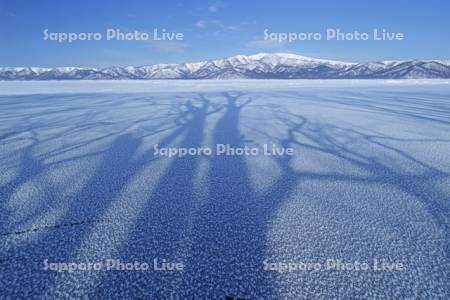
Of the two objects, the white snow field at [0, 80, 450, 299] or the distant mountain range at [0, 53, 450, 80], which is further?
the distant mountain range at [0, 53, 450, 80]

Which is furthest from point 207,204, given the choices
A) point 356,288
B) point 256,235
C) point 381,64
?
point 381,64

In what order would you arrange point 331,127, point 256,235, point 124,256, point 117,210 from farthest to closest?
point 331,127 < point 117,210 < point 256,235 < point 124,256

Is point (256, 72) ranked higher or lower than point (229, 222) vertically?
higher

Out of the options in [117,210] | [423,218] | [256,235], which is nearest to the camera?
[256,235]

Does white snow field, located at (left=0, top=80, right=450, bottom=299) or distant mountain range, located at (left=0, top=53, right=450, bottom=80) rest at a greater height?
distant mountain range, located at (left=0, top=53, right=450, bottom=80)

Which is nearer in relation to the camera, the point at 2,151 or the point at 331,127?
the point at 2,151

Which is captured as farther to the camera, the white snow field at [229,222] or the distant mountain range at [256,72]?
the distant mountain range at [256,72]

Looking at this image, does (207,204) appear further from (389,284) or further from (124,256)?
(389,284)

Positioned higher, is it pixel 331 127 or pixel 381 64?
pixel 381 64

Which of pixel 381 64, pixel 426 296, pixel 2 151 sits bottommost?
pixel 426 296

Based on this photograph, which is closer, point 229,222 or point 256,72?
point 229,222

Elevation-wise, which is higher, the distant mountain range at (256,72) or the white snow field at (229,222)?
the distant mountain range at (256,72)
